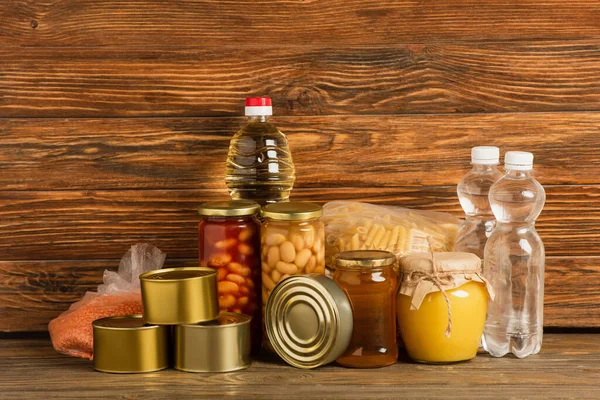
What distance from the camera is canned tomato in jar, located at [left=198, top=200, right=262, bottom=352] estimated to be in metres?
1.23

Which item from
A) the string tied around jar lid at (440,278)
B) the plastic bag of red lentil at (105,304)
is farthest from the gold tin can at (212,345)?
the string tied around jar lid at (440,278)

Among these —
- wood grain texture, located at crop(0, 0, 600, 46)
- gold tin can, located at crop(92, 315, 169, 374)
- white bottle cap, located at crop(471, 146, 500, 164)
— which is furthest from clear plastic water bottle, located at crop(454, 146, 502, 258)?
gold tin can, located at crop(92, 315, 169, 374)

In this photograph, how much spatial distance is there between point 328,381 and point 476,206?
412mm

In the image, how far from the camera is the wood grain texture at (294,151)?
4.68 ft

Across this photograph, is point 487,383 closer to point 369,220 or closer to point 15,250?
point 369,220

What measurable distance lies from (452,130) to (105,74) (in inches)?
24.9

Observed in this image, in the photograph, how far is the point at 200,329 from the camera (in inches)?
45.4

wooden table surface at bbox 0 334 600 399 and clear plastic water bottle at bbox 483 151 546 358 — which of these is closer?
wooden table surface at bbox 0 334 600 399

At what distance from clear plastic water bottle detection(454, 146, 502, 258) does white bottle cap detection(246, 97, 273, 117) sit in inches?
13.7

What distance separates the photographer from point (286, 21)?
1.42 meters

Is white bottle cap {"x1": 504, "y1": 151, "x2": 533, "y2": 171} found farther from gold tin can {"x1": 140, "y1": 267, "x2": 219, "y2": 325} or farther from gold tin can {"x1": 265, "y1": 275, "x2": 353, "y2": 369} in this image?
gold tin can {"x1": 140, "y1": 267, "x2": 219, "y2": 325}

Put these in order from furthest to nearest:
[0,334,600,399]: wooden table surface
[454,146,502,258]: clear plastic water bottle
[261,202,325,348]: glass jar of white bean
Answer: [454,146,502,258]: clear plastic water bottle → [261,202,325,348]: glass jar of white bean → [0,334,600,399]: wooden table surface

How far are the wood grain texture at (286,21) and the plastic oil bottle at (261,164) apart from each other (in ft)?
0.57

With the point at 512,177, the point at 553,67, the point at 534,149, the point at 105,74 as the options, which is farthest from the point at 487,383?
the point at 105,74
